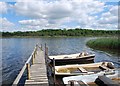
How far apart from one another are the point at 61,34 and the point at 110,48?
113 m

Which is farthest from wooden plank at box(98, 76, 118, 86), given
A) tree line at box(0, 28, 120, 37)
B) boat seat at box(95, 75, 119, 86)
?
tree line at box(0, 28, 120, 37)

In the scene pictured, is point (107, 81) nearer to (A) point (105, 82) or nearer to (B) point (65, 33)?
(A) point (105, 82)

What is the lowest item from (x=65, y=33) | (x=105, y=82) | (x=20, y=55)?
(x=65, y=33)

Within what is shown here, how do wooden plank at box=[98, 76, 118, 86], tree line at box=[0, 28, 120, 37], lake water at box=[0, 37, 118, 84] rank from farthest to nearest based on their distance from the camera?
tree line at box=[0, 28, 120, 37] → lake water at box=[0, 37, 118, 84] → wooden plank at box=[98, 76, 118, 86]

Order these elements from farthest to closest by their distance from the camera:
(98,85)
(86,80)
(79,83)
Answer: (86,80), (98,85), (79,83)

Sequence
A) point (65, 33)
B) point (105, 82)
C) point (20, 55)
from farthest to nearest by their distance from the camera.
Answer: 1. point (65, 33)
2. point (20, 55)
3. point (105, 82)

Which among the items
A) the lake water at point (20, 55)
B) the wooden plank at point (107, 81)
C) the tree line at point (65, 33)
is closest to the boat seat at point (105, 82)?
the wooden plank at point (107, 81)

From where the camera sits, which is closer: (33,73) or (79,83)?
(79,83)

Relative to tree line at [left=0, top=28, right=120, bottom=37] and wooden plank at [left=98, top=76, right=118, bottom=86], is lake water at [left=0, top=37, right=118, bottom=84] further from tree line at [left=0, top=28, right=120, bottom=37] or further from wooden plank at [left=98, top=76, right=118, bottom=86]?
tree line at [left=0, top=28, right=120, bottom=37]

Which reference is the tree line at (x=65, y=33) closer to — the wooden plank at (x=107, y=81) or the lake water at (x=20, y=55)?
the lake water at (x=20, y=55)

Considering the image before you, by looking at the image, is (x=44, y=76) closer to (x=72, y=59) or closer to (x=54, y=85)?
(x=54, y=85)

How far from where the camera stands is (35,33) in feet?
517

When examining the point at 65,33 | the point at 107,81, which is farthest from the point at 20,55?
the point at 65,33

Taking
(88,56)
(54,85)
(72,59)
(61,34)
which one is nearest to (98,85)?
(54,85)
